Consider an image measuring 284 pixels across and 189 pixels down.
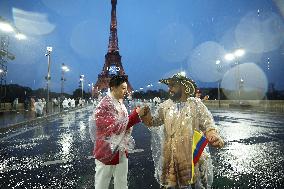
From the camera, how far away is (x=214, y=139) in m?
3.48

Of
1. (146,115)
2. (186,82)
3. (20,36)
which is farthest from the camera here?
(20,36)

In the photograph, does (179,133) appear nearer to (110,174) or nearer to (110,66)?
(110,174)

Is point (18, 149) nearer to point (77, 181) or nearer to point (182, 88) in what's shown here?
point (77, 181)

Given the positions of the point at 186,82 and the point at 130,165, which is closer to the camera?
the point at 186,82

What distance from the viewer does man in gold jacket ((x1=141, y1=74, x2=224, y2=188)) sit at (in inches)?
135

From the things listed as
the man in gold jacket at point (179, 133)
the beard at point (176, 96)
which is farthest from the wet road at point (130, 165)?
the beard at point (176, 96)

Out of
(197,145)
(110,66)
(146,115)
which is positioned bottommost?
(197,145)

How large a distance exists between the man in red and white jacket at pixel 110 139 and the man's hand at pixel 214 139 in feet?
2.90

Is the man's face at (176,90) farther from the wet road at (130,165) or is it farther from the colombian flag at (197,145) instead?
the wet road at (130,165)

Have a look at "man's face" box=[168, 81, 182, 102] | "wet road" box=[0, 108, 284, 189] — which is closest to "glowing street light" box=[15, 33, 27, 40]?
"wet road" box=[0, 108, 284, 189]

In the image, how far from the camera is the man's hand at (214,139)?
3453mm

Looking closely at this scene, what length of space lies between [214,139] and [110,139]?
1184 millimetres

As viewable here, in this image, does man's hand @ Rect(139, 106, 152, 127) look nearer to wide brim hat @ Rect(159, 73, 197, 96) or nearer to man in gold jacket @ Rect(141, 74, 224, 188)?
man in gold jacket @ Rect(141, 74, 224, 188)

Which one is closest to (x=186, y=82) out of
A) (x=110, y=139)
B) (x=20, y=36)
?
(x=110, y=139)
